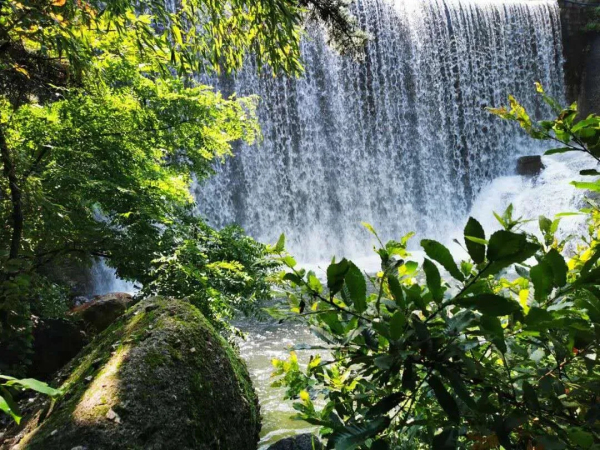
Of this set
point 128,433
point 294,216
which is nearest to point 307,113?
point 294,216

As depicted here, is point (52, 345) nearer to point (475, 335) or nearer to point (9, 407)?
point (9, 407)

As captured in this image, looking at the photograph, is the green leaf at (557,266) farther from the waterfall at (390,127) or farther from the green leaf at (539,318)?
the waterfall at (390,127)

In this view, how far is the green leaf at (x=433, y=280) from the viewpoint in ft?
2.40

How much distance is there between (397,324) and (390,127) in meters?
15.8

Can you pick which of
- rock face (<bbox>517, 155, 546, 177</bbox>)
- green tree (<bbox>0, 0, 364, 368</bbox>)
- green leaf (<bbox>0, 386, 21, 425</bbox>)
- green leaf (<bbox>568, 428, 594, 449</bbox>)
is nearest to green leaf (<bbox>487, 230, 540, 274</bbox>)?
green leaf (<bbox>568, 428, 594, 449</bbox>)

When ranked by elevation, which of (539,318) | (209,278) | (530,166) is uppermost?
(539,318)

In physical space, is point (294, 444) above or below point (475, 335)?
below

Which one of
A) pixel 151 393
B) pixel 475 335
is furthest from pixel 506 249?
pixel 151 393

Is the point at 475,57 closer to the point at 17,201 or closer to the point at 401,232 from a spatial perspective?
the point at 401,232

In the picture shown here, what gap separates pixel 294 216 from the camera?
14289 millimetres

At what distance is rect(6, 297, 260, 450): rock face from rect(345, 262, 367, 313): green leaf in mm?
1810

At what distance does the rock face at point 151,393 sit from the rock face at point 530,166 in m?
16.2

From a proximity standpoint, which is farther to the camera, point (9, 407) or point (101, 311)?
point (101, 311)

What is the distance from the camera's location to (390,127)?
1575 cm
